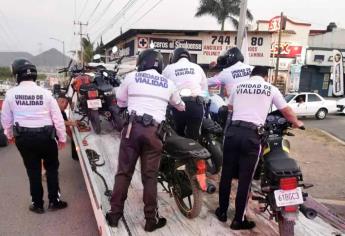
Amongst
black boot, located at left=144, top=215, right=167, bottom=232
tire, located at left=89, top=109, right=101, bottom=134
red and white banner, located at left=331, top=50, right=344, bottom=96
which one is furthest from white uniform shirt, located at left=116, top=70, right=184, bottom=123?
red and white banner, located at left=331, top=50, right=344, bottom=96

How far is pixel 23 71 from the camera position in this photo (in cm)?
460

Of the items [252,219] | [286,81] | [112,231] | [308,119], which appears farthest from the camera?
[286,81]

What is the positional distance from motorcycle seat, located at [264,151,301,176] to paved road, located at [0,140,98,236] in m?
2.28

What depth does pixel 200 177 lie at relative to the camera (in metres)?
3.66

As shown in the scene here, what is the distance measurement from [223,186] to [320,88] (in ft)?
115

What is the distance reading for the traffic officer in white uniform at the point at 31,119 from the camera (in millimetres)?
4570

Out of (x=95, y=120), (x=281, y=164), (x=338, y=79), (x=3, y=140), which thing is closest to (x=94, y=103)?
(x=95, y=120)

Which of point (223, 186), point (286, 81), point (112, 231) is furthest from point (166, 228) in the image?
point (286, 81)

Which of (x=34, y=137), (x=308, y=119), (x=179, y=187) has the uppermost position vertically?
(x=34, y=137)

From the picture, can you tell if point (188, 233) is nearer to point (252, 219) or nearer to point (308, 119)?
point (252, 219)

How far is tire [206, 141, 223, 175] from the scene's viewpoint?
201 inches

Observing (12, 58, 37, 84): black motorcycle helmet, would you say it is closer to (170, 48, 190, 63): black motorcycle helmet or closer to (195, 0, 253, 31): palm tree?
(170, 48, 190, 63): black motorcycle helmet

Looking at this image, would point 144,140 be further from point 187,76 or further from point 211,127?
point 211,127

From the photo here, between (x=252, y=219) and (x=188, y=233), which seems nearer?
(x=188, y=233)
